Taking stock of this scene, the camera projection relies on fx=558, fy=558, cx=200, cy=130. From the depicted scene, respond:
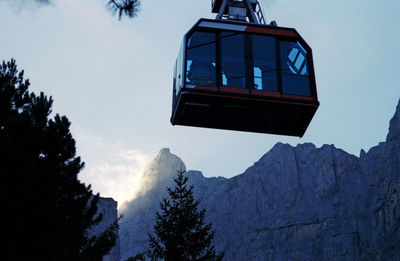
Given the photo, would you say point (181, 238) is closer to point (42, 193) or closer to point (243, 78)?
point (42, 193)

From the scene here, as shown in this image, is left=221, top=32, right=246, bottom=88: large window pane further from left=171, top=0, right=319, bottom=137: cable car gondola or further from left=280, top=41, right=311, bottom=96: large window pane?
left=280, top=41, right=311, bottom=96: large window pane

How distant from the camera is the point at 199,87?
1414 centimetres

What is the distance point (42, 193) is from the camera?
17.0 m

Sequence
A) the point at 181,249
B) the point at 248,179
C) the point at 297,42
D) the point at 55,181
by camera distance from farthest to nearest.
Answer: the point at 248,179 < the point at 181,249 < the point at 55,181 < the point at 297,42

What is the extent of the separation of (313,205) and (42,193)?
107522mm

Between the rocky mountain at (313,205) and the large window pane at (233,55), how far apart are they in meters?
86.9

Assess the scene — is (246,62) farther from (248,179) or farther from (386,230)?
(248,179)

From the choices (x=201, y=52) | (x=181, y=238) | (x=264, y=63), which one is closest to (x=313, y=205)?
(x=181, y=238)

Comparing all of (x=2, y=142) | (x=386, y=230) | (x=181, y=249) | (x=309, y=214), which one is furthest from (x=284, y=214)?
(x=2, y=142)

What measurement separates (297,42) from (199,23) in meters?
2.82

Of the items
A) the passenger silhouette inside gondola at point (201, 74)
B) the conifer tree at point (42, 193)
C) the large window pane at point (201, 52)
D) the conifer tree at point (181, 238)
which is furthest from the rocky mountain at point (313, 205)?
the passenger silhouette inside gondola at point (201, 74)

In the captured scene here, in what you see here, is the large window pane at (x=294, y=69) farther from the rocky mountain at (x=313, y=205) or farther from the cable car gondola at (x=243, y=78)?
the rocky mountain at (x=313, y=205)

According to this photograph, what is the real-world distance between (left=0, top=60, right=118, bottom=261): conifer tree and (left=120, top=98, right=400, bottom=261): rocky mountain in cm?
8413

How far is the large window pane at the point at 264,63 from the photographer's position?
14.5m
